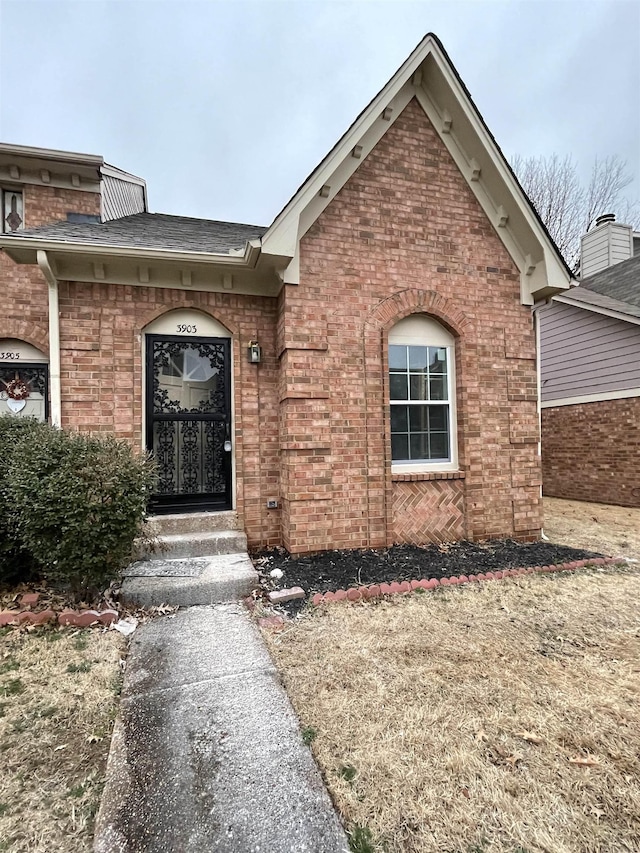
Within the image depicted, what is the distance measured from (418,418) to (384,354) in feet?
3.52

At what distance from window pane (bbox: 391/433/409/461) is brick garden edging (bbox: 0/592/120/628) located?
12.4 feet

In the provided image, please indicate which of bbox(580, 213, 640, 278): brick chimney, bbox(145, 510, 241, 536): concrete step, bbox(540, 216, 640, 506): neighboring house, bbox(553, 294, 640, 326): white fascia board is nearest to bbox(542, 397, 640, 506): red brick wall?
bbox(540, 216, 640, 506): neighboring house

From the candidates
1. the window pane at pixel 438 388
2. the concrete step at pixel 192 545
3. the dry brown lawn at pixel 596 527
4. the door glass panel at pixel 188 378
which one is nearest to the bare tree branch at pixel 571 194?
the dry brown lawn at pixel 596 527

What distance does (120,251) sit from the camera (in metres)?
5.10

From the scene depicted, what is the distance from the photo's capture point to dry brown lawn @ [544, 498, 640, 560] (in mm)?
6371

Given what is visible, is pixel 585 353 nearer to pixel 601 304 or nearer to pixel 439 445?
pixel 601 304

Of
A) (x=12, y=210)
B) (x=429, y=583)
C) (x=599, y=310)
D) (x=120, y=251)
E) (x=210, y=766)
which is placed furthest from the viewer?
(x=599, y=310)

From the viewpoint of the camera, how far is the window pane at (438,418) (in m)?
6.22

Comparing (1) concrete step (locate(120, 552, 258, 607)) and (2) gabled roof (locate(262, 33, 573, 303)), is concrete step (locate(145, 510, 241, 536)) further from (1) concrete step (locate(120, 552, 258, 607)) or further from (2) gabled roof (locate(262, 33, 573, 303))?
(2) gabled roof (locate(262, 33, 573, 303))

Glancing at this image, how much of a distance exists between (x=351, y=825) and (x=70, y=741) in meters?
1.56

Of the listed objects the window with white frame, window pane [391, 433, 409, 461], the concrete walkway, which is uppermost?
the window with white frame

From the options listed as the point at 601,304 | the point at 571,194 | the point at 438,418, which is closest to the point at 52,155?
the point at 438,418

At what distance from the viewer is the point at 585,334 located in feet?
36.5

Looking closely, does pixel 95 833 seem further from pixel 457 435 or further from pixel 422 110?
pixel 422 110
